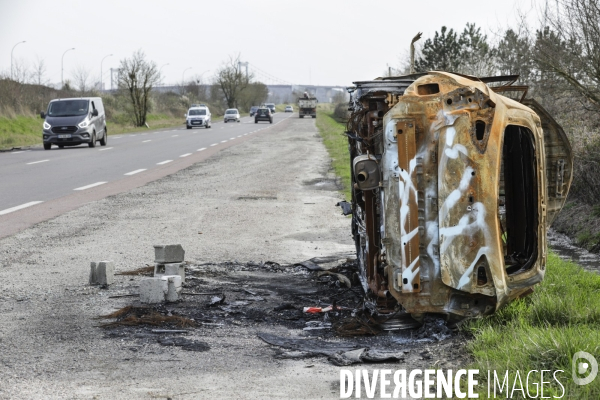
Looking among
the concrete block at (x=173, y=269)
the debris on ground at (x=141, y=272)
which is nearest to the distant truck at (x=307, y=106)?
the debris on ground at (x=141, y=272)

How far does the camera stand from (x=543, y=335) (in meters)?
4.77

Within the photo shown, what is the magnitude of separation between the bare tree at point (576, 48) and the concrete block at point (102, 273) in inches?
349

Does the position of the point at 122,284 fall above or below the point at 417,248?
below

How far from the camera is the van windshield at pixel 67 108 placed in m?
31.4

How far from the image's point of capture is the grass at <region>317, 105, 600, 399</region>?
4.15m

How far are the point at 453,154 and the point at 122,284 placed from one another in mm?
3362

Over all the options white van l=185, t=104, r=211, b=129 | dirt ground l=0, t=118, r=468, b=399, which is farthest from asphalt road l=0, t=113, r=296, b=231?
white van l=185, t=104, r=211, b=129

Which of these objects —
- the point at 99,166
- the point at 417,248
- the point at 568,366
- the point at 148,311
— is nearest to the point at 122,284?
the point at 148,311

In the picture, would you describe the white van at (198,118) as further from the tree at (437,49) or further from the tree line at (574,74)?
the tree line at (574,74)

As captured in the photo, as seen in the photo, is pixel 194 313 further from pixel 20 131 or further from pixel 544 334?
pixel 20 131

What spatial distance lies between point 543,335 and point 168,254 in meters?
3.25

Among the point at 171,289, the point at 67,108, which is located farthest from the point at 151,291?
the point at 67,108

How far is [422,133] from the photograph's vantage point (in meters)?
5.16

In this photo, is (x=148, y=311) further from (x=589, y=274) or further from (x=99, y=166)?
(x=99, y=166)
